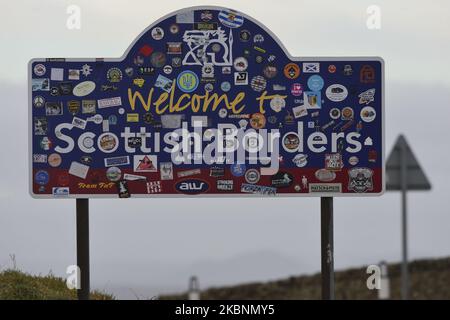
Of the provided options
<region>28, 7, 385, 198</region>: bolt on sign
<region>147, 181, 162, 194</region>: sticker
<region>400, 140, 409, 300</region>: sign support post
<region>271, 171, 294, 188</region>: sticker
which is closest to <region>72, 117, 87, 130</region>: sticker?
<region>28, 7, 385, 198</region>: bolt on sign

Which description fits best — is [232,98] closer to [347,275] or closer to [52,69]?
[52,69]

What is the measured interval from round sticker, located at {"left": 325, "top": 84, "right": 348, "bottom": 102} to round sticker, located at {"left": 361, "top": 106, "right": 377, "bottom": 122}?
0.39 meters

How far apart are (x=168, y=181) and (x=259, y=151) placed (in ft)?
5.04

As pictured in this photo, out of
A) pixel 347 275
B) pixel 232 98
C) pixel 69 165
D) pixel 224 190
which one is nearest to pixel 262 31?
pixel 232 98

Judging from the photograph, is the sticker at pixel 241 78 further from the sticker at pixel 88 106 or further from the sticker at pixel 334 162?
the sticker at pixel 88 106

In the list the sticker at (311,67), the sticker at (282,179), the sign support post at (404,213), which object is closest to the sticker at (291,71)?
→ the sticker at (311,67)

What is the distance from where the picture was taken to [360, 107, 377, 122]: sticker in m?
14.5

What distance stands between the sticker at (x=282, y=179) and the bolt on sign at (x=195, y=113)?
0.02 m

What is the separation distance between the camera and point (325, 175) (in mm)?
14492

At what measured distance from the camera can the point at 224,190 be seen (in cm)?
1437

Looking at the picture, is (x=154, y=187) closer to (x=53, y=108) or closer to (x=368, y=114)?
(x=53, y=108)

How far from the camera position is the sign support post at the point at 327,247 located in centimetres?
1462

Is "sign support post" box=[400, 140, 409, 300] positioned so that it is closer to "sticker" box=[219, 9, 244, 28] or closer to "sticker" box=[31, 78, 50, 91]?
"sticker" box=[219, 9, 244, 28]
